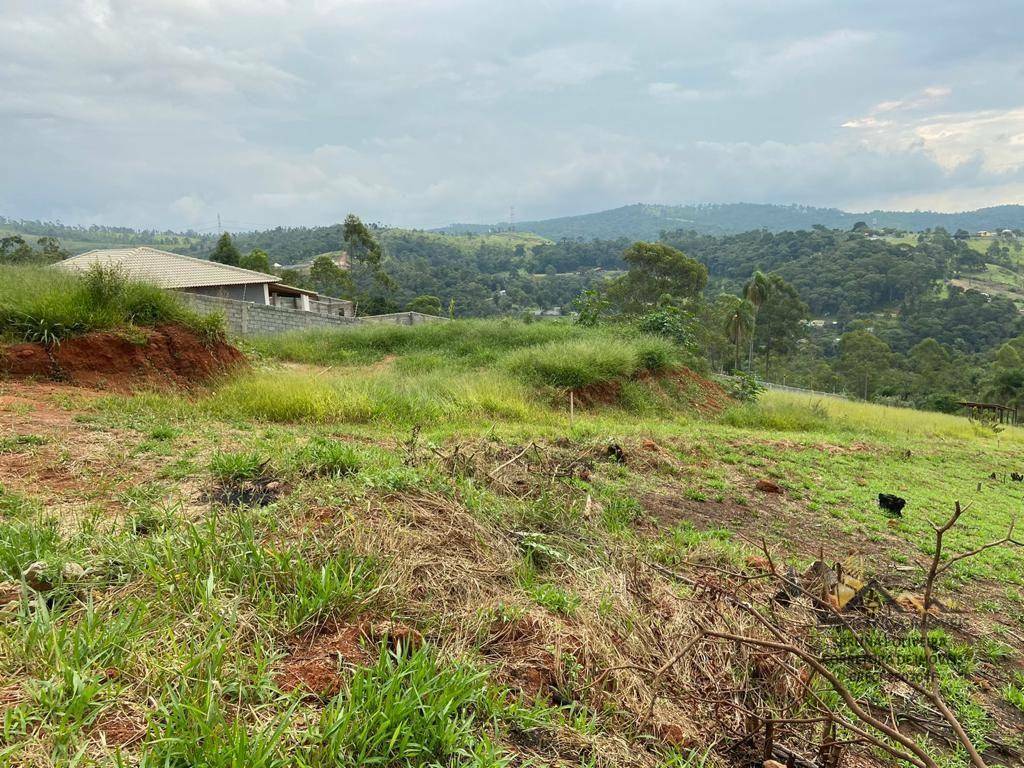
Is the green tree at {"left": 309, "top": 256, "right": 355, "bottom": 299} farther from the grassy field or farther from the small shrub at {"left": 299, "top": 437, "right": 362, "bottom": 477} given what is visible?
the small shrub at {"left": 299, "top": 437, "right": 362, "bottom": 477}

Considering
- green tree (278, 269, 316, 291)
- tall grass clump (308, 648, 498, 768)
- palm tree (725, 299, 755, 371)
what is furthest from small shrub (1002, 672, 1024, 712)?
green tree (278, 269, 316, 291)

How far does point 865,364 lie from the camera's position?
3912 cm

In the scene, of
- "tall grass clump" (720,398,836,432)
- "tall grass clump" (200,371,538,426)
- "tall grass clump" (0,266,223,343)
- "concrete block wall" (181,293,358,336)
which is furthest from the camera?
"concrete block wall" (181,293,358,336)

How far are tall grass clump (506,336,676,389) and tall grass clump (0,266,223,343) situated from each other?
5915 mm

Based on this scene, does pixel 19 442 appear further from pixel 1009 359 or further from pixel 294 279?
pixel 1009 359

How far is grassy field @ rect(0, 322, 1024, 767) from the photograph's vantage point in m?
1.76

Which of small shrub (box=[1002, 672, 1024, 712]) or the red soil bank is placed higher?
the red soil bank

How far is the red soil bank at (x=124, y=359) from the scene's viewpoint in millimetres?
7109

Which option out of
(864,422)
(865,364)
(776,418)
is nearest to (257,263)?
Answer: (776,418)

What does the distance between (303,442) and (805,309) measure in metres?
52.0

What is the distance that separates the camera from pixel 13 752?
1.51 metres

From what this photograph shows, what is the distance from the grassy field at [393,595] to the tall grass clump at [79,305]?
1411 millimetres

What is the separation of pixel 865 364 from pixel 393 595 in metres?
44.5

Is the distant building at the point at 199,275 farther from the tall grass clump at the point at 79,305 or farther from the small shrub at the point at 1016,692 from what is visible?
the small shrub at the point at 1016,692
